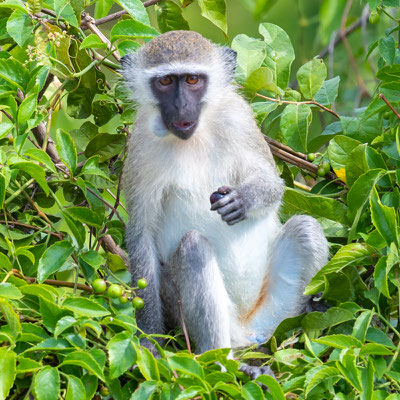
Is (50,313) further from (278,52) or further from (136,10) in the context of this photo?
(278,52)

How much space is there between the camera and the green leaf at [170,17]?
16.3ft

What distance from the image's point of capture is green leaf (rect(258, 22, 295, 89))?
495cm

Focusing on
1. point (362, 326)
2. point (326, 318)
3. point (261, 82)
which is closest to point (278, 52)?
point (261, 82)

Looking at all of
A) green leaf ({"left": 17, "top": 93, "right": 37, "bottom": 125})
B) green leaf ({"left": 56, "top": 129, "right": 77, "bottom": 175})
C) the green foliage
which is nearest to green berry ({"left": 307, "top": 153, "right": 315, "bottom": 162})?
the green foliage

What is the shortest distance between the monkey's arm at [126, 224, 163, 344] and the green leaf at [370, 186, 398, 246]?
159 centimetres

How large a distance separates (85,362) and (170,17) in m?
2.98

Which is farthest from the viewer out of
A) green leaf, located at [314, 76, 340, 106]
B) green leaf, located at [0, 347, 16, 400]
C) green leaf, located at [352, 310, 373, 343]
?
green leaf, located at [314, 76, 340, 106]

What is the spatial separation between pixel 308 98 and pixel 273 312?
57.9 inches

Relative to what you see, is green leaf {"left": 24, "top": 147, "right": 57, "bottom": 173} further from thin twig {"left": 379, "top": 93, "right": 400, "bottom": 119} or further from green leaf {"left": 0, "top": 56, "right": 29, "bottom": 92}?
thin twig {"left": 379, "top": 93, "right": 400, "bottom": 119}

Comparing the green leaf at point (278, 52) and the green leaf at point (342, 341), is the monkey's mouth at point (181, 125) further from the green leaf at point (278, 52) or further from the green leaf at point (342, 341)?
the green leaf at point (342, 341)

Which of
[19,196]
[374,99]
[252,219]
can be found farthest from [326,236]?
[19,196]

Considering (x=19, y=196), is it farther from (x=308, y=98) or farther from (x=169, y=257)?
(x=308, y=98)

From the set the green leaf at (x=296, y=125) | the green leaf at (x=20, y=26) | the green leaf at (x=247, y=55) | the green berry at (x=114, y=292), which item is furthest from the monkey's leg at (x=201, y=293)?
the green leaf at (x=20, y=26)

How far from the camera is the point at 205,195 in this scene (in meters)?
4.54
